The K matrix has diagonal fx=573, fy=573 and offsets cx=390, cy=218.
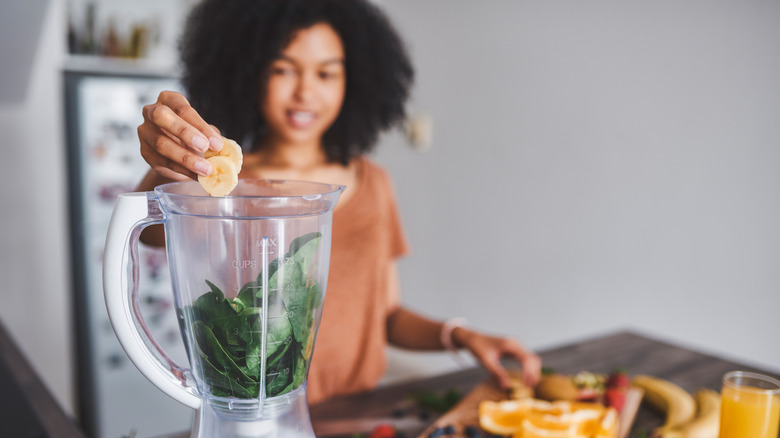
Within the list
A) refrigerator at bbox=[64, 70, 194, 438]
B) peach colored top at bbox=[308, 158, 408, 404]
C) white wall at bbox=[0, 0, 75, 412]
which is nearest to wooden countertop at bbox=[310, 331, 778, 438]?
peach colored top at bbox=[308, 158, 408, 404]

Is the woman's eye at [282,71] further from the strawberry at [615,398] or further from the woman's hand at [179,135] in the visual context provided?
the strawberry at [615,398]

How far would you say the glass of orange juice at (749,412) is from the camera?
0.75m

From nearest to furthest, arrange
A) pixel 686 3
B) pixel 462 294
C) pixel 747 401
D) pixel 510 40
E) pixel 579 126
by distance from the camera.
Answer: pixel 747 401
pixel 686 3
pixel 579 126
pixel 510 40
pixel 462 294

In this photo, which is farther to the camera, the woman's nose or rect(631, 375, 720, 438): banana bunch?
the woman's nose

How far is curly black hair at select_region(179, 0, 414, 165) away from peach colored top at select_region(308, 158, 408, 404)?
0.23 metres

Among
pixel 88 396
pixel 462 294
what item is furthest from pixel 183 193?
pixel 88 396

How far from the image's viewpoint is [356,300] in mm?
1434

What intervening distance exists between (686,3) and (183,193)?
6.56ft

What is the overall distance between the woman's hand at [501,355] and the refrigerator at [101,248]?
1.89 m

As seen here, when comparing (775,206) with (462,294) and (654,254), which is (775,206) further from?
(462,294)

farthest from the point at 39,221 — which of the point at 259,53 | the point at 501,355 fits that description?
the point at 501,355

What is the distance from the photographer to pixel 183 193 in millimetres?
495

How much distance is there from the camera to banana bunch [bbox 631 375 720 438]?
36.6 inches

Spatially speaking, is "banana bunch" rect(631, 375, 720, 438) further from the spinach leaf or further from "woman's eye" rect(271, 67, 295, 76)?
"woman's eye" rect(271, 67, 295, 76)
